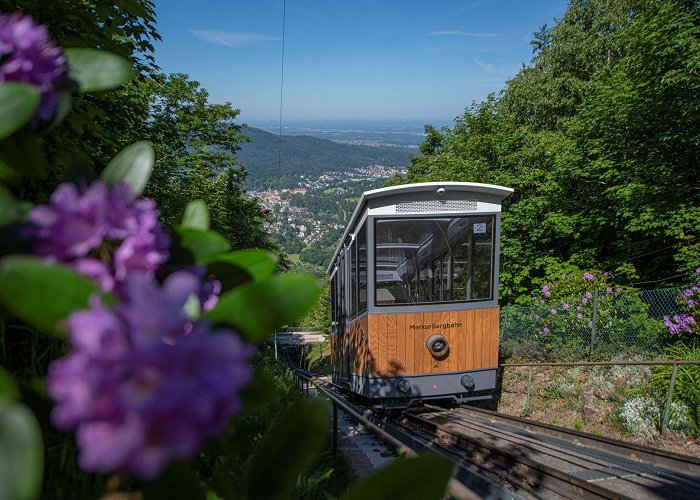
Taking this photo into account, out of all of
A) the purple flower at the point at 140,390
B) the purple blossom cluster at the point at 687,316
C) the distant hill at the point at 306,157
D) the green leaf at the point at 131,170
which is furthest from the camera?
the distant hill at the point at 306,157

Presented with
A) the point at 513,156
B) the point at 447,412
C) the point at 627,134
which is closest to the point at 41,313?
the point at 447,412

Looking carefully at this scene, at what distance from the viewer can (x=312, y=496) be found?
2670mm

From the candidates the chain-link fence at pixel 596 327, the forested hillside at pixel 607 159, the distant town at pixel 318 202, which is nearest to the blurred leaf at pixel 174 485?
the chain-link fence at pixel 596 327

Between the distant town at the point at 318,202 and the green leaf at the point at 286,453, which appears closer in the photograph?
the green leaf at the point at 286,453

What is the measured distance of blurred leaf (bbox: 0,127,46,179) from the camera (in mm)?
766

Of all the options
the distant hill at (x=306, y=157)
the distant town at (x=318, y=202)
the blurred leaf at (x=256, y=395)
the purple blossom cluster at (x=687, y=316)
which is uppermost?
the distant hill at (x=306, y=157)

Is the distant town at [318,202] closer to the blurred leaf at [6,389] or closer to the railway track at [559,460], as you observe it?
the railway track at [559,460]

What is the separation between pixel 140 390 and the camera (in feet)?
1.35

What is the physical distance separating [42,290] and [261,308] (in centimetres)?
25

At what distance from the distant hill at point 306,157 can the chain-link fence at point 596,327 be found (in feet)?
Result: 448

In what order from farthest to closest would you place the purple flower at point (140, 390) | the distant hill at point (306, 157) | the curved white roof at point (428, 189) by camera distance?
the distant hill at point (306, 157)
the curved white roof at point (428, 189)
the purple flower at point (140, 390)

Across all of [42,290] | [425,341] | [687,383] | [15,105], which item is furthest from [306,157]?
[42,290]

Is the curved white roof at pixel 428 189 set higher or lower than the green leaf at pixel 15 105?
higher

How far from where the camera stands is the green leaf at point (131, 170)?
28.9 inches
